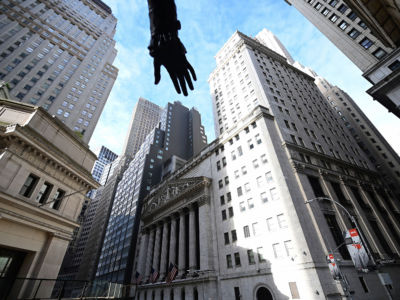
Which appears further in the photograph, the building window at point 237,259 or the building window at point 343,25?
the building window at point 343,25

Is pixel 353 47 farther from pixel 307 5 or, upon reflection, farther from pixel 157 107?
pixel 157 107

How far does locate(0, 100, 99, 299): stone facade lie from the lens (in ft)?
52.0

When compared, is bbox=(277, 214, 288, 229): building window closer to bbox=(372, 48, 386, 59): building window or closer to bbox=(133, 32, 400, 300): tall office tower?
bbox=(133, 32, 400, 300): tall office tower

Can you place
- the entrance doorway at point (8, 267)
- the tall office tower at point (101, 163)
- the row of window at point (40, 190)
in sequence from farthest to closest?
the tall office tower at point (101, 163) < the row of window at point (40, 190) < the entrance doorway at point (8, 267)

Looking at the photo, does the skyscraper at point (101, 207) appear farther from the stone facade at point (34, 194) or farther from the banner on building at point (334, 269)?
the banner on building at point (334, 269)

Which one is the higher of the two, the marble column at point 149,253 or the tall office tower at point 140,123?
the tall office tower at point 140,123

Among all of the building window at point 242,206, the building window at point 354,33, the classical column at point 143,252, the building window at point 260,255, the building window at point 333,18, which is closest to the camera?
the building window at point 260,255

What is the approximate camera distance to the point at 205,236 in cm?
3872

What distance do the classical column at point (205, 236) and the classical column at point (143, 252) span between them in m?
25.0

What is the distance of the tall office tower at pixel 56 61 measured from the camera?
4462 cm

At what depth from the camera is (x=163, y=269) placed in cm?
4581

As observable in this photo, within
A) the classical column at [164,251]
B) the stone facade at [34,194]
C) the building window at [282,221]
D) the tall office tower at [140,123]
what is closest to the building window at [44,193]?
the stone facade at [34,194]

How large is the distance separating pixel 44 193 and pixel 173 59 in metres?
21.8

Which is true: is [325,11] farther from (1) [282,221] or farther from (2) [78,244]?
(2) [78,244]
